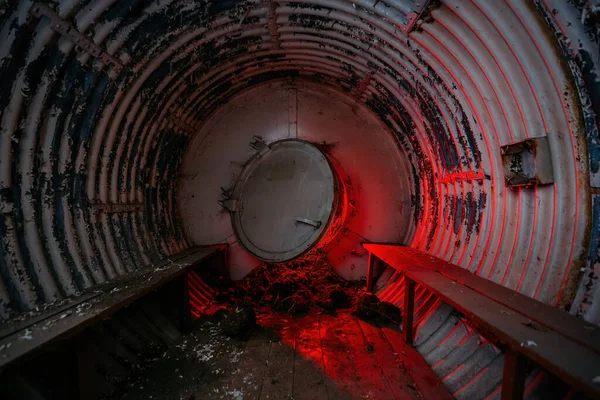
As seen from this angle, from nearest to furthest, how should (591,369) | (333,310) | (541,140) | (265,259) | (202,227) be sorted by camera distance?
(591,369), (541,140), (333,310), (265,259), (202,227)

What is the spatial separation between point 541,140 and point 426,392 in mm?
2369

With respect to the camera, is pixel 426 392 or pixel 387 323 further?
pixel 387 323

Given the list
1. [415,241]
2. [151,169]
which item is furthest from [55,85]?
[415,241]

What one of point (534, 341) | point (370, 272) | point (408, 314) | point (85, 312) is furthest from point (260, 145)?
point (534, 341)

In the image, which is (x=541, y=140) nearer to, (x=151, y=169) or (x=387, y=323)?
(x=387, y=323)

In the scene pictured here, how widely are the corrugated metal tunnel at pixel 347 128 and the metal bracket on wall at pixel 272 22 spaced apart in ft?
0.12

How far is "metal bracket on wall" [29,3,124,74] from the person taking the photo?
263 centimetres

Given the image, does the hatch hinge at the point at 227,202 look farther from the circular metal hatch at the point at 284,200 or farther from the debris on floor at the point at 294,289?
the debris on floor at the point at 294,289

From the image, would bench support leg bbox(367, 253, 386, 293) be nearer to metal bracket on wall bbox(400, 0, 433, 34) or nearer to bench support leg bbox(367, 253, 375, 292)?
bench support leg bbox(367, 253, 375, 292)

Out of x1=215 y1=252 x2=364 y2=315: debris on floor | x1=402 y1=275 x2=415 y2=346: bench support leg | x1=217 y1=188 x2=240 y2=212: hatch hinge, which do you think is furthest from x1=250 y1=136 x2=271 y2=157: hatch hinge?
x1=402 y1=275 x2=415 y2=346: bench support leg

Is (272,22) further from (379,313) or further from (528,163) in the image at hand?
(379,313)

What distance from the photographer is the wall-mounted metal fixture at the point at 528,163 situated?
2.53 meters

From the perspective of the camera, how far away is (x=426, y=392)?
2.96 m

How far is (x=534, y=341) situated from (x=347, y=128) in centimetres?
458
